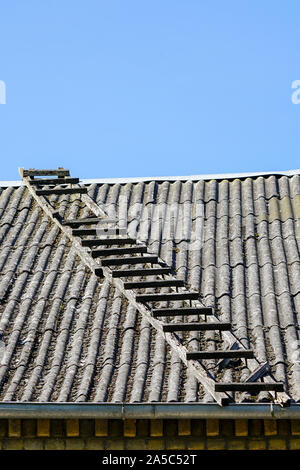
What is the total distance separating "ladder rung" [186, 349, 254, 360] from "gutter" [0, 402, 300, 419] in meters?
0.67

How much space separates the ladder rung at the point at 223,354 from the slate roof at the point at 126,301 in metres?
0.15

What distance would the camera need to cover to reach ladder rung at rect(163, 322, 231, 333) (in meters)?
7.68

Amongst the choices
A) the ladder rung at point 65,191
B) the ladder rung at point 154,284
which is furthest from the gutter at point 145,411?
the ladder rung at point 65,191

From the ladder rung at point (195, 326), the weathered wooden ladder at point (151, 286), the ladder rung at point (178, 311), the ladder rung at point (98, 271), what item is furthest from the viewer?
the ladder rung at point (98, 271)

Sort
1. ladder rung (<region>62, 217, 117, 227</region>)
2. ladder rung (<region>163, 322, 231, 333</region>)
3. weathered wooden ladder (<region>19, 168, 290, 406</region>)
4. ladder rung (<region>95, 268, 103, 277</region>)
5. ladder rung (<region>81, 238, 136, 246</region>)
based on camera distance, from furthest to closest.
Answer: ladder rung (<region>62, 217, 117, 227</region>) < ladder rung (<region>81, 238, 136, 246</region>) < ladder rung (<region>95, 268, 103, 277</region>) < ladder rung (<region>163, 322, 231, 333</region>) < weathered wooden ladder (<region>19, 168, 290, 406</region>)

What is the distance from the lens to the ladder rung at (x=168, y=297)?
26.9ft

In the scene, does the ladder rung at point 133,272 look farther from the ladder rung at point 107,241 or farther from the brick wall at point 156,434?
the brick wall at point 156,434

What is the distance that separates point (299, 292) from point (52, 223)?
10.1ft

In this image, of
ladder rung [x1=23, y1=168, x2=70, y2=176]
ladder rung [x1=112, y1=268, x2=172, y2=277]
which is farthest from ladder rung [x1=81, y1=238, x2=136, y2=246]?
ladder rung [x1=23, y1=168, x2=70, y2=176]

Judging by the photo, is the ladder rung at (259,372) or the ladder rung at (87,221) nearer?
the ladder rung at (259,372)

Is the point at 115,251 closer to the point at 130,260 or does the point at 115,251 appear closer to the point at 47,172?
the point at 130,260

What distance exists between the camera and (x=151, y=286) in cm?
847

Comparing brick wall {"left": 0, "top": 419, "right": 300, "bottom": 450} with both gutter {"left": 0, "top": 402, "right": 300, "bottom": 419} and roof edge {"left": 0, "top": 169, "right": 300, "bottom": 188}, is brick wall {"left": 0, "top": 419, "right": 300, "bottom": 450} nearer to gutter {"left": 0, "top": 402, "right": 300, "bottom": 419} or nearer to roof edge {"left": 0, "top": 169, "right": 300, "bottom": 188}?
gutter {"left": 0, "top": 402, "right": 300, "bottom": 419}

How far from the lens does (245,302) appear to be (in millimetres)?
8422
